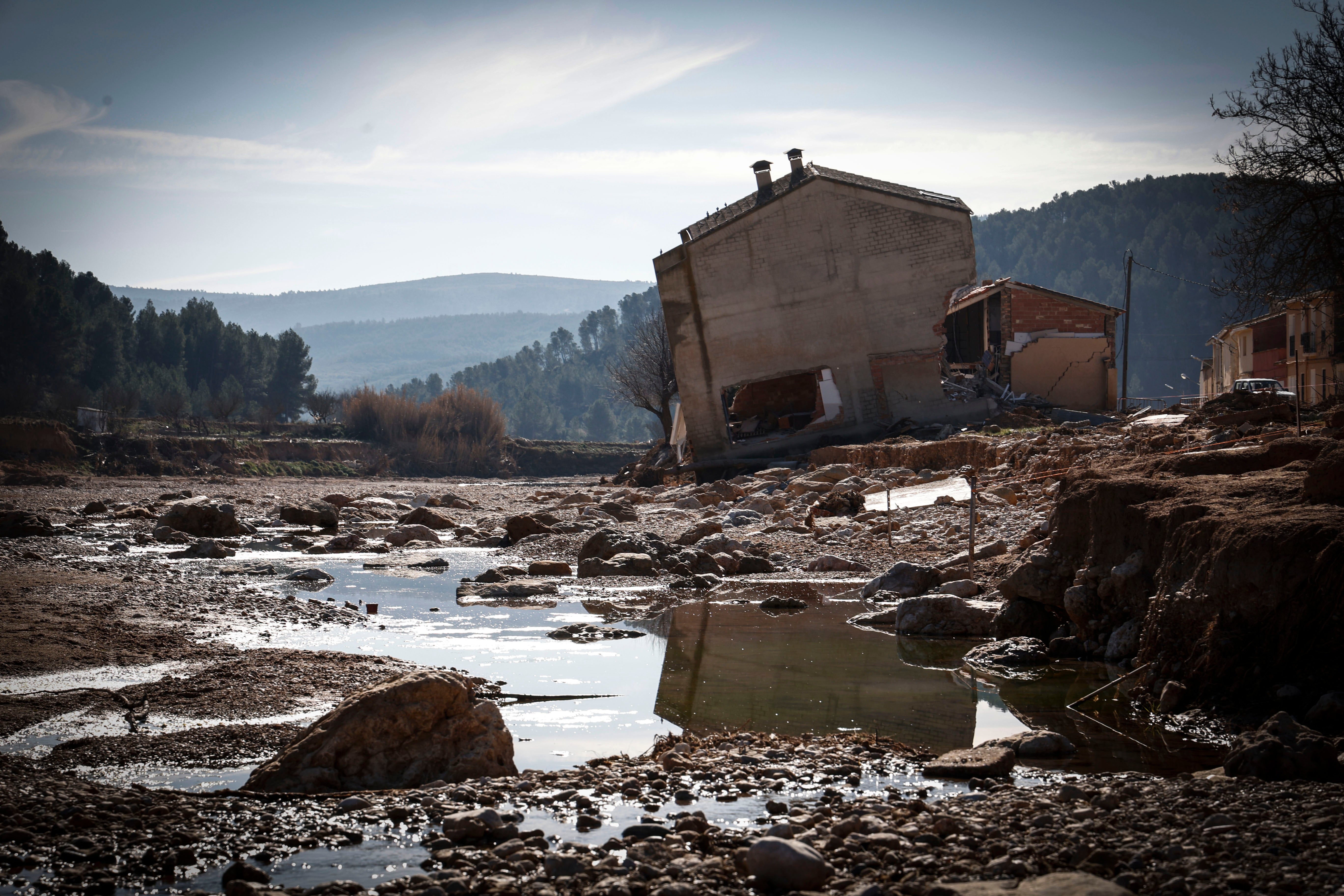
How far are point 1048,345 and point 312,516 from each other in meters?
23.5

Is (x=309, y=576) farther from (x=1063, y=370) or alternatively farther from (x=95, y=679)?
(x=1063, y=370)

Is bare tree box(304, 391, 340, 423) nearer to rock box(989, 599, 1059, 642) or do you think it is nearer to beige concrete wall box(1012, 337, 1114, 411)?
beige concrete wall box(1012, 337, 1114, 411)

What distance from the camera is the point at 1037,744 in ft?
16.4

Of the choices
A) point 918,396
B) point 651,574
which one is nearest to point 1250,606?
point 651,574

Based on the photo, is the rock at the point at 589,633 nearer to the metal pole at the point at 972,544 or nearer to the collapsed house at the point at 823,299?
the metal pole at the point at 972,544

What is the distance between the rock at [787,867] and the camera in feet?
10.7

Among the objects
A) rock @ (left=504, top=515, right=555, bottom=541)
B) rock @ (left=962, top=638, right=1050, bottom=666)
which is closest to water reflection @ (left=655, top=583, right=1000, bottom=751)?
rock @ (left=962, top=638, right=1050, bottom=666)

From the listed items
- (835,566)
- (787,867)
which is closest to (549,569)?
(835,566)

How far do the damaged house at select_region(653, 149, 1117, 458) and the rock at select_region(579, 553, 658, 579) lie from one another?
15.2 metres

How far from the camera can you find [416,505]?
87.2ft

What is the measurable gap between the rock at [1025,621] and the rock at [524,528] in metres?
10.2

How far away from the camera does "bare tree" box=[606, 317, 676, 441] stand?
1743 inches

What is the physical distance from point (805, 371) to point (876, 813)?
24.1m

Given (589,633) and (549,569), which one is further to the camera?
(549,569)
